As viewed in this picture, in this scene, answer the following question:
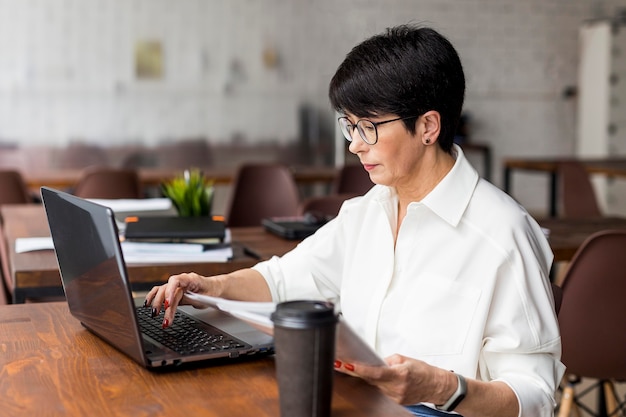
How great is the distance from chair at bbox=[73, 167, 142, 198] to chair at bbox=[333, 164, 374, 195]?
43.4 inches

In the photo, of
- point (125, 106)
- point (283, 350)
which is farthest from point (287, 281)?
point (125, 106)

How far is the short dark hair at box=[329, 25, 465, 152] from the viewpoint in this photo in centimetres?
163

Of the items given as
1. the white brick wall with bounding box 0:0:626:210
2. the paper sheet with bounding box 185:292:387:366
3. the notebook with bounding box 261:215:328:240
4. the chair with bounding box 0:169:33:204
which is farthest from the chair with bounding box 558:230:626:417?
the white brick wall with bounding box 0:0:626:210

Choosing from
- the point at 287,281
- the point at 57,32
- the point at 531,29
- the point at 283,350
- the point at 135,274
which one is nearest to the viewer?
the point at 283,350

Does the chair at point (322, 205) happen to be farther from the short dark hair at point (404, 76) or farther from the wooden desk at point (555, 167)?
the wooden desk at point (555, 167)

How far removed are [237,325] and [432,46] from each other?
611 mm

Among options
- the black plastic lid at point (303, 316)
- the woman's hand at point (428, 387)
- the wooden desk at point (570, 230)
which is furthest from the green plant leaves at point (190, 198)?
the black plastic lid at point (303, 316)

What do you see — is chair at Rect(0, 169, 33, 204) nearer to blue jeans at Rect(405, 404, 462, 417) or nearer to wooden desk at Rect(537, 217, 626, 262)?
wooden desk at Rect(537, 217, 626, 262)

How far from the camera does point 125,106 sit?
674 centimetres

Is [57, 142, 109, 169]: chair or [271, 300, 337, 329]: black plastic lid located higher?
[271, 300, 337, 329]: black plastic lid

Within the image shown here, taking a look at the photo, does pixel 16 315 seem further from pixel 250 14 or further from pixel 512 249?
pixel 250 14

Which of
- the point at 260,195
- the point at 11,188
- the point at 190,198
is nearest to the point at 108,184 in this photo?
the point at 11,188

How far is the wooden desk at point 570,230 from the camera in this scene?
2879 mm

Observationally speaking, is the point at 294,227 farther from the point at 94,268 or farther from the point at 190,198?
the point at 94,268
